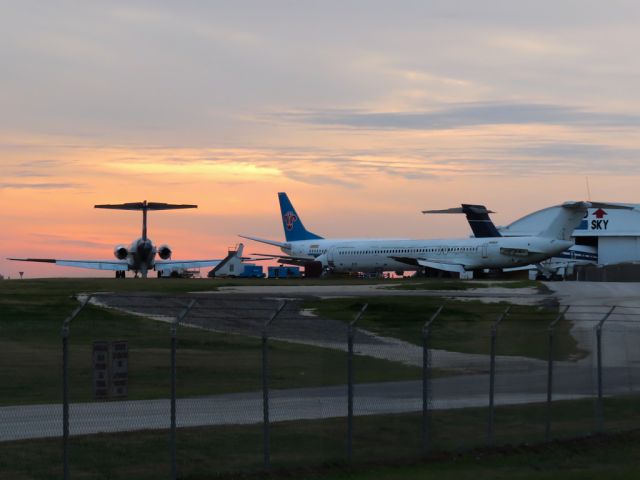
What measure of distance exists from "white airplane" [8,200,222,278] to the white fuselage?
416 inches

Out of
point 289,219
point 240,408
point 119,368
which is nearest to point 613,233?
point 289,219

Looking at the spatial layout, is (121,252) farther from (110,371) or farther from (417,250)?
(110,371)

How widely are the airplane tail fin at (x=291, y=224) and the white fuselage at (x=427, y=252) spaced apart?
657 cm

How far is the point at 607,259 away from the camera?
11388 centimetres

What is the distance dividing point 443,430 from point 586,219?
9874 cm

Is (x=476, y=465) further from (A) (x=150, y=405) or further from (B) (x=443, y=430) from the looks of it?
(A) (x=150, y=405)

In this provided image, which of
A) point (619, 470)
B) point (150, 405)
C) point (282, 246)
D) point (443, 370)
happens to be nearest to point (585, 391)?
point (443, 370)

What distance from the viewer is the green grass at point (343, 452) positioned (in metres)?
14.8

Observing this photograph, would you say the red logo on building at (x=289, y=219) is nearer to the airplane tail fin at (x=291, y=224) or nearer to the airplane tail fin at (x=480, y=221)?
the airplane tail fin at (x=291, y=224)

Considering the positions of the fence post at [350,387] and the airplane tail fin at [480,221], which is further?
the airplane tail fin at [480,221]

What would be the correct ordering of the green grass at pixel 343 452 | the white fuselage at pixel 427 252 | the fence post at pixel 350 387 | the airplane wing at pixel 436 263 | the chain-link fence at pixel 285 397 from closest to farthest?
the green grass at pixel 343 452 < the chain-link fence at pixel 285 397 < the fence post at pixel 350 387 < the white fuselage at pixel 427 252 < the airplane wing at pixel 436 263

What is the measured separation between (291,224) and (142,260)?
29.8 meters

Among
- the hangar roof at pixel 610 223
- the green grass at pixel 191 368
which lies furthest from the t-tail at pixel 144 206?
the green grass at pixel 191 368

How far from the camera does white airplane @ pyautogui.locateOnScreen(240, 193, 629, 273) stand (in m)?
82.9
